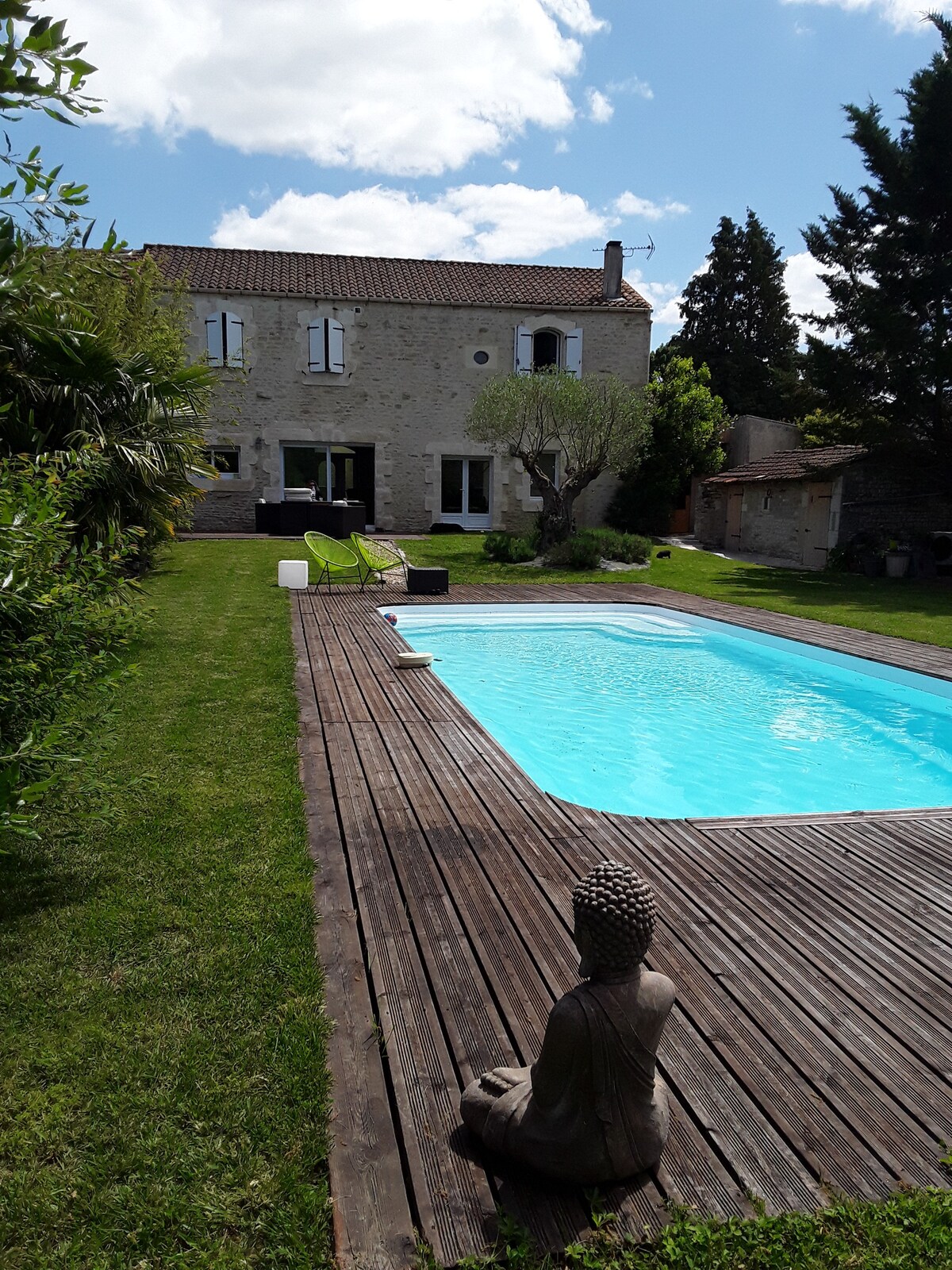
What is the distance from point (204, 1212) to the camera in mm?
1938

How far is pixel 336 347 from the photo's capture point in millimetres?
21141

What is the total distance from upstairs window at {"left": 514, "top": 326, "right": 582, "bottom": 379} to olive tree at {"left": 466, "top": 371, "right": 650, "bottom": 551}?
5.11 m

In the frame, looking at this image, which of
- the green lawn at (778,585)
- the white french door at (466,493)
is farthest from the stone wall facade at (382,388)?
the green lawn at (778,585)

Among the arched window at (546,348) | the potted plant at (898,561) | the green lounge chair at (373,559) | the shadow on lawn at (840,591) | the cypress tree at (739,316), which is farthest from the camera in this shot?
the cypress tree at (739,316)

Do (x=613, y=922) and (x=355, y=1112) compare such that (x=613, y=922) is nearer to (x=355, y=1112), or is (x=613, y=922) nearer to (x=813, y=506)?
(x=355, y=1112)

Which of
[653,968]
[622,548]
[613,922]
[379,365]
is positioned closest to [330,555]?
[622,548]

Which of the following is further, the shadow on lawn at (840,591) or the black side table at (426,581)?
the shadow on lawn at (840,591)

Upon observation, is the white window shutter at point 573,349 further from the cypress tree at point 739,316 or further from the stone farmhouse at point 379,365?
the cypress tree at point 739,316

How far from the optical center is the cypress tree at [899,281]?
648 inches

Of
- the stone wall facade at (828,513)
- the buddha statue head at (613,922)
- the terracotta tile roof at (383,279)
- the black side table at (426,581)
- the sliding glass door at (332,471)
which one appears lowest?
the buddha statue head at (613,922)

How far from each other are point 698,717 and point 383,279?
17.6 metres

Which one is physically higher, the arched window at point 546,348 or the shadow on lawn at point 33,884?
the arched window at point 546,348

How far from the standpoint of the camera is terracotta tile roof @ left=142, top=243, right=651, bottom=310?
2112 centimetres

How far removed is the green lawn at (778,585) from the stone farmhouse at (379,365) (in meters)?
2.95
